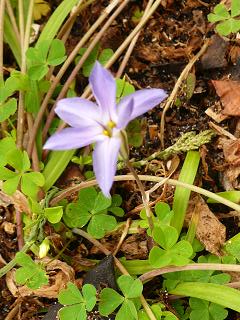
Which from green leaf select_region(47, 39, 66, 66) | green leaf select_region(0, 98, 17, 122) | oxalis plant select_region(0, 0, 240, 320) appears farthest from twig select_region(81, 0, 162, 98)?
green leaf select_region(0, 98, 17, 122)

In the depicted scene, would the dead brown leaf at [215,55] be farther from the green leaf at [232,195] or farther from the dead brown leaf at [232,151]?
the green leaf at [232,195]

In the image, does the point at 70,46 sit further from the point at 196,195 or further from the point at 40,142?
the point at 196,195

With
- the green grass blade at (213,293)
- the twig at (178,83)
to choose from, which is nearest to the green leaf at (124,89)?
the twig at (178,83)

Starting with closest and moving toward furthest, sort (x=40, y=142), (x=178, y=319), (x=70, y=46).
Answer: (x=178, y=319)
(x=40, y=142)
(x=70, y=46)

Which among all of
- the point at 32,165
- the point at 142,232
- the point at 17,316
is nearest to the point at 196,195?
the point at 142,232

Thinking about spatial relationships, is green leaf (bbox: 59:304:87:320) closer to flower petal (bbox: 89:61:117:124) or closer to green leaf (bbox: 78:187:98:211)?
green leaf (bbox: 78:187:98:211)

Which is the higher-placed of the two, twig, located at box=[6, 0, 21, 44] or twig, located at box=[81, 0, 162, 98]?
twig, located at box=[6, 0, 21, 44]

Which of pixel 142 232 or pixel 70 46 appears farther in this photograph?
pixel 70 46
